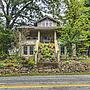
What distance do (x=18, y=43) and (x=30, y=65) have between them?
54.3 feet

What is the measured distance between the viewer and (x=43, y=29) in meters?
42.5

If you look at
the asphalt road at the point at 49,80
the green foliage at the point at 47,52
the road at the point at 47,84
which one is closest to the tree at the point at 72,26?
the green foliage at the point at 47,52

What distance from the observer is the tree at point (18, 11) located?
1839 inches

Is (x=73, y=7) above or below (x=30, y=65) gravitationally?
above

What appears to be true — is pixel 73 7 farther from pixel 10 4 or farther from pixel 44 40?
pixel 10 4

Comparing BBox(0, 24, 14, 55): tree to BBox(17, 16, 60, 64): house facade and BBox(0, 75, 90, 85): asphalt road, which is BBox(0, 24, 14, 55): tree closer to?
BBox(17, 16, 60, 64): house facade

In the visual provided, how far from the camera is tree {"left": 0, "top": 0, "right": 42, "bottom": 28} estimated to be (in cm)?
4672

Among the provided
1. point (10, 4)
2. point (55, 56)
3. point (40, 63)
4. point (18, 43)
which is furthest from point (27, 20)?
point (40, 63)

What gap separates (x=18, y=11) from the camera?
48.3 metres

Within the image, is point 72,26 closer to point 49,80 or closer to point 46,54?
point 46,54

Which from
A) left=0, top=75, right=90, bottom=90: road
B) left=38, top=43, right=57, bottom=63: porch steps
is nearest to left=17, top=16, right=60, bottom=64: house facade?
left=38, top=43, right=57, bottom=63: porch steps

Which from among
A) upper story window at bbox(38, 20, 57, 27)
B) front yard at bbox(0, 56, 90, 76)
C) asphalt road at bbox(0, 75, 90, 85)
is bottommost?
front yard at bbox(0, 56, 90, 76)

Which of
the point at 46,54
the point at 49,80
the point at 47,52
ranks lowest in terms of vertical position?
the point at 49,80

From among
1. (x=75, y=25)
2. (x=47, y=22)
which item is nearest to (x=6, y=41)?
(x=47, y=22)
